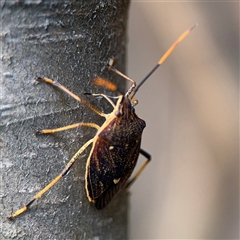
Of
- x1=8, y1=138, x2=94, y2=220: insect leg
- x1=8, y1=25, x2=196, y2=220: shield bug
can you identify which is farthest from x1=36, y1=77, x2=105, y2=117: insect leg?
x1=8, y1=138, x2=94, y2=220: insect leg

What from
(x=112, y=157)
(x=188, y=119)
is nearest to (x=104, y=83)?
(x=112, y=157)

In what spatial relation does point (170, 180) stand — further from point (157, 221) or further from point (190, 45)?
point (190, 45)

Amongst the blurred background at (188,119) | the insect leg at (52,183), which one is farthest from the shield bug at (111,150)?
the blurred background at (188,119)

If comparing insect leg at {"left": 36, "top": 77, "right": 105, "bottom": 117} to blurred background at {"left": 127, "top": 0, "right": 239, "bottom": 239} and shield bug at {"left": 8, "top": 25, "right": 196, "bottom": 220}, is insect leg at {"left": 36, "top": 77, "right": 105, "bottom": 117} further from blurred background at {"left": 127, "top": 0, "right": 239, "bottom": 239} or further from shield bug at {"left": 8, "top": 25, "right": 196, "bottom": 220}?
blurred background at {"left": 127, "top": 0, "right": 239, "bottom": 239}

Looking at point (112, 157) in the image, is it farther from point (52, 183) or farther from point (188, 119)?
point (188, 119)

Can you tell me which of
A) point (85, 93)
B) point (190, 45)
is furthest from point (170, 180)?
point (85, 93)

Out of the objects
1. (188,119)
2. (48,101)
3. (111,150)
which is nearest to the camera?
(48,101)
